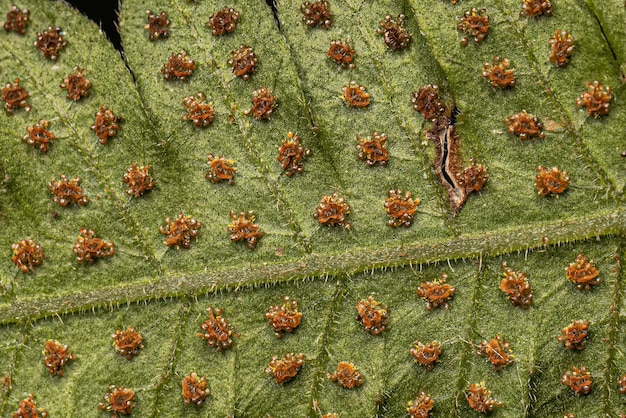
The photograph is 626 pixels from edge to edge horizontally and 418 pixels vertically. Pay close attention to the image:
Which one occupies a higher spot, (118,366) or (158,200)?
(158,200)

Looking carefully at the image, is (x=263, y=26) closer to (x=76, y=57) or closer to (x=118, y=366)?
(x=76, y=57)

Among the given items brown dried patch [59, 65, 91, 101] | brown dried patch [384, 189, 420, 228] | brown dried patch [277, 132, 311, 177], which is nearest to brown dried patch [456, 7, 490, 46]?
brown dried patch [384, 189, 420, 228]

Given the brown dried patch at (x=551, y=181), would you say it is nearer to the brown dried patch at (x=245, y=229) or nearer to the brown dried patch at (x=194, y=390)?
the brown dried patch at (x=245, y=229)

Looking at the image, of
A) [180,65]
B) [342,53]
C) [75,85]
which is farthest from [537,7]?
[75,85]

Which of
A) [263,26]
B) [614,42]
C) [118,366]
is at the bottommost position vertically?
[118,366]

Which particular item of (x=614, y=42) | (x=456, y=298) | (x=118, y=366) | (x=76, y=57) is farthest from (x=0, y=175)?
(x=614, y=42)

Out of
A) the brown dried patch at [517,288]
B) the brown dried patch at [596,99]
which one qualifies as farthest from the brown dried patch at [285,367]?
the brown dried patch at [596,99]

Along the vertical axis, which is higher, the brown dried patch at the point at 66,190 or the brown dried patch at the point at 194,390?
the brown dried patch at the point at 66,190
